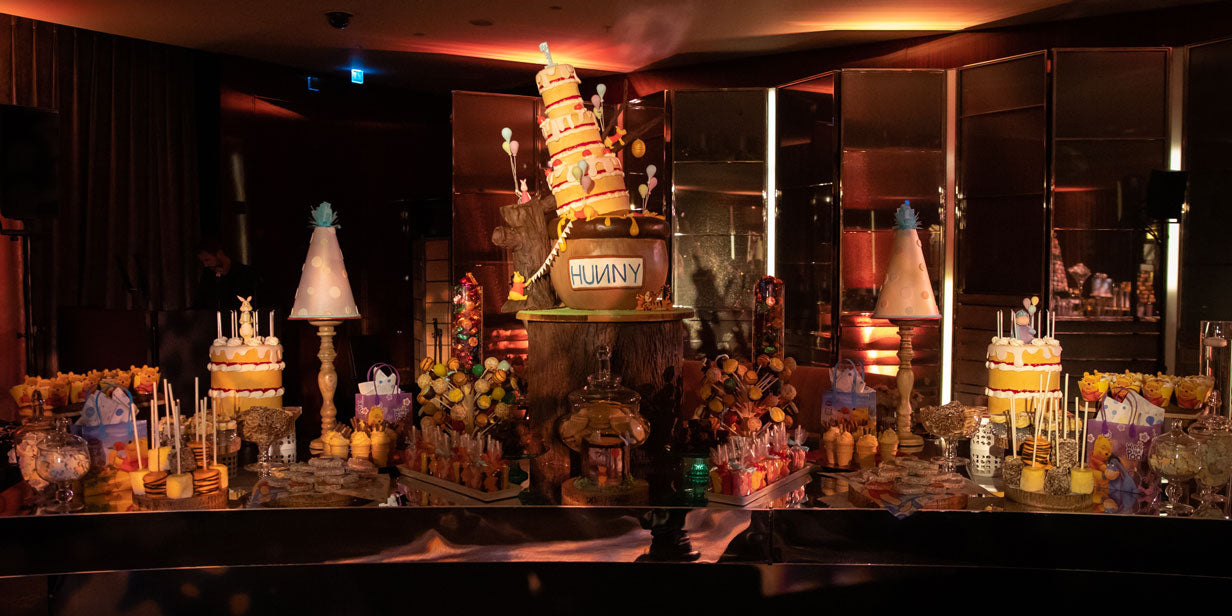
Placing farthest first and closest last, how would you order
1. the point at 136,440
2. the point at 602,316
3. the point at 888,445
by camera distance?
the point at 888,445
the point at 602,316
the point at 136,440

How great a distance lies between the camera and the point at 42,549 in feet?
6.54

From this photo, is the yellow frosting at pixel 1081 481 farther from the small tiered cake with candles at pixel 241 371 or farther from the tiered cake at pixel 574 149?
the small tiered cake with candles at pixel 241 371

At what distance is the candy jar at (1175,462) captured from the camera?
2061 millimetres

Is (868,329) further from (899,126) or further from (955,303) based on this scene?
(899,126)

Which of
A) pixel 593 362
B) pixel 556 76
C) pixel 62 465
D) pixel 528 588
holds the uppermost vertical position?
pixel 556 76

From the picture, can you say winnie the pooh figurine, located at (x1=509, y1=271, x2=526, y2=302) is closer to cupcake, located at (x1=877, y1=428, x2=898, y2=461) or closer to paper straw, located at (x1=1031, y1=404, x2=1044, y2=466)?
cupcake, located at (x1=877, y1=428, x2=898, y2=461)

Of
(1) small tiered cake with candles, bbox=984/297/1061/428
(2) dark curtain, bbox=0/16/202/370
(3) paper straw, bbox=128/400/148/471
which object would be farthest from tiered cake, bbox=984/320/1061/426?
(2) dark curtain, bbox=0/16/202/370

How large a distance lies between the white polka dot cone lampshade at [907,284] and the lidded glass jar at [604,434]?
1.15m

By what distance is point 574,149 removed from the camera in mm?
2664

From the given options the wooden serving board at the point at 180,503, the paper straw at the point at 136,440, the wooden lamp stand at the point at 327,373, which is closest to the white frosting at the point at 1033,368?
the wooden lamp stand at the point at 327,373

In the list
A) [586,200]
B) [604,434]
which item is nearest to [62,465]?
[604,434]

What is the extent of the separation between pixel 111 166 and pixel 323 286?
4.60 m

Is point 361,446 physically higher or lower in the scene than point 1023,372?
lower

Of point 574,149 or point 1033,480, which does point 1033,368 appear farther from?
point 574,149
